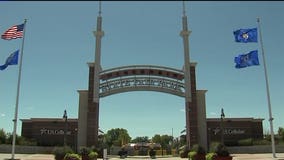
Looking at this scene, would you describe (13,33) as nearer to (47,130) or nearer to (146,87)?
(146,87)

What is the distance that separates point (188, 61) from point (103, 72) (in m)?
10.9

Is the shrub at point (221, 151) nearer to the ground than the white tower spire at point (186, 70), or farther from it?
nearer to the ground

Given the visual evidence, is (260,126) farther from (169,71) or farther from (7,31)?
(7,31)

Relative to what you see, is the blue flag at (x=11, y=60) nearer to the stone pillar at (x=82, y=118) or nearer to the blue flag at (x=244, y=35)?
Answer: the stone pillar at (x=82, y=118)

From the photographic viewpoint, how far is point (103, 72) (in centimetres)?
4650

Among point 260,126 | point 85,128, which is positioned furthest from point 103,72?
point 260,126

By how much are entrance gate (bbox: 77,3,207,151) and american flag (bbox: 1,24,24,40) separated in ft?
51.7

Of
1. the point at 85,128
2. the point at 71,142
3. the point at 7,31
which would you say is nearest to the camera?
the point at 7,31

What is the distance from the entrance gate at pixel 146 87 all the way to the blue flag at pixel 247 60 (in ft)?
50.6

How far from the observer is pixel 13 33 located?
30594 millimetres

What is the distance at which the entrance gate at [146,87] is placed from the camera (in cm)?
4516

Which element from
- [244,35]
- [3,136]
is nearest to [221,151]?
[244,35]

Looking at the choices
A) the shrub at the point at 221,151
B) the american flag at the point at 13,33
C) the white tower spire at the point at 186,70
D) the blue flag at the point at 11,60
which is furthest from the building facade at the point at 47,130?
the shrub at the point at 221,151

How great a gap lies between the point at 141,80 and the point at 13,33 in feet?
64.4
